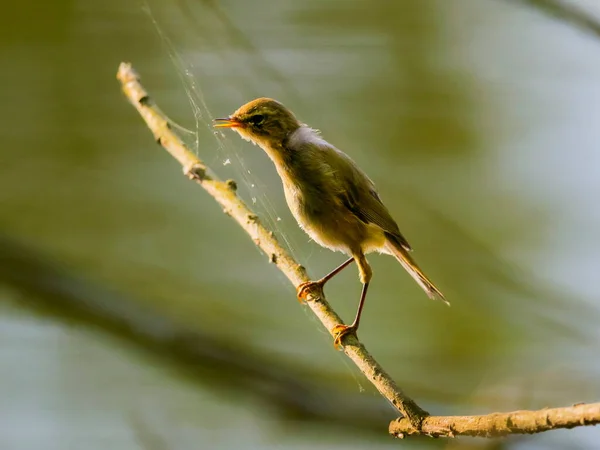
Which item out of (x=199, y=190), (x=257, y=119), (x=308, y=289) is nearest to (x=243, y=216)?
(x=308, y=289)

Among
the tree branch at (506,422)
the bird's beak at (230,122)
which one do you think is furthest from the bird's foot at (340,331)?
the bird's beak at (230,122)

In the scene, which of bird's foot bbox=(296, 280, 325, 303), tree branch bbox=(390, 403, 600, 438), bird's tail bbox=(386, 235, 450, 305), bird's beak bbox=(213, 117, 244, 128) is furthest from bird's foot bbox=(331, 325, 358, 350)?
bird's beak bbox=(213, 117, 244, 128)

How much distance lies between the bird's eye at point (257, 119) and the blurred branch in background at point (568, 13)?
831mm

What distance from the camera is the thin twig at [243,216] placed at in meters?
1.28

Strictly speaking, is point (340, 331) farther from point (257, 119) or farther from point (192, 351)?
point (257, 119)

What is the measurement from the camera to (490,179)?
4422mm

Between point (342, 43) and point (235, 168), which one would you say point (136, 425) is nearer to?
point (235, 168)

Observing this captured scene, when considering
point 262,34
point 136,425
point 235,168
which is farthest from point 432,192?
point 136,425

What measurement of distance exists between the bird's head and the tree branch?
971 millimetres

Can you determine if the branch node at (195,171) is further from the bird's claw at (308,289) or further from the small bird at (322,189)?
the bird's claw at (308,289)

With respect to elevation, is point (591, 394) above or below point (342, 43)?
below

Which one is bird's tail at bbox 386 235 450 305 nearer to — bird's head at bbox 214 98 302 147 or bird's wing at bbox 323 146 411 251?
bird's wing at bbox 323 146 411 251

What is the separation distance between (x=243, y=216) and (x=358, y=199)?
39 cm

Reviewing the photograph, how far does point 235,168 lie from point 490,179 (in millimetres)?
2729
